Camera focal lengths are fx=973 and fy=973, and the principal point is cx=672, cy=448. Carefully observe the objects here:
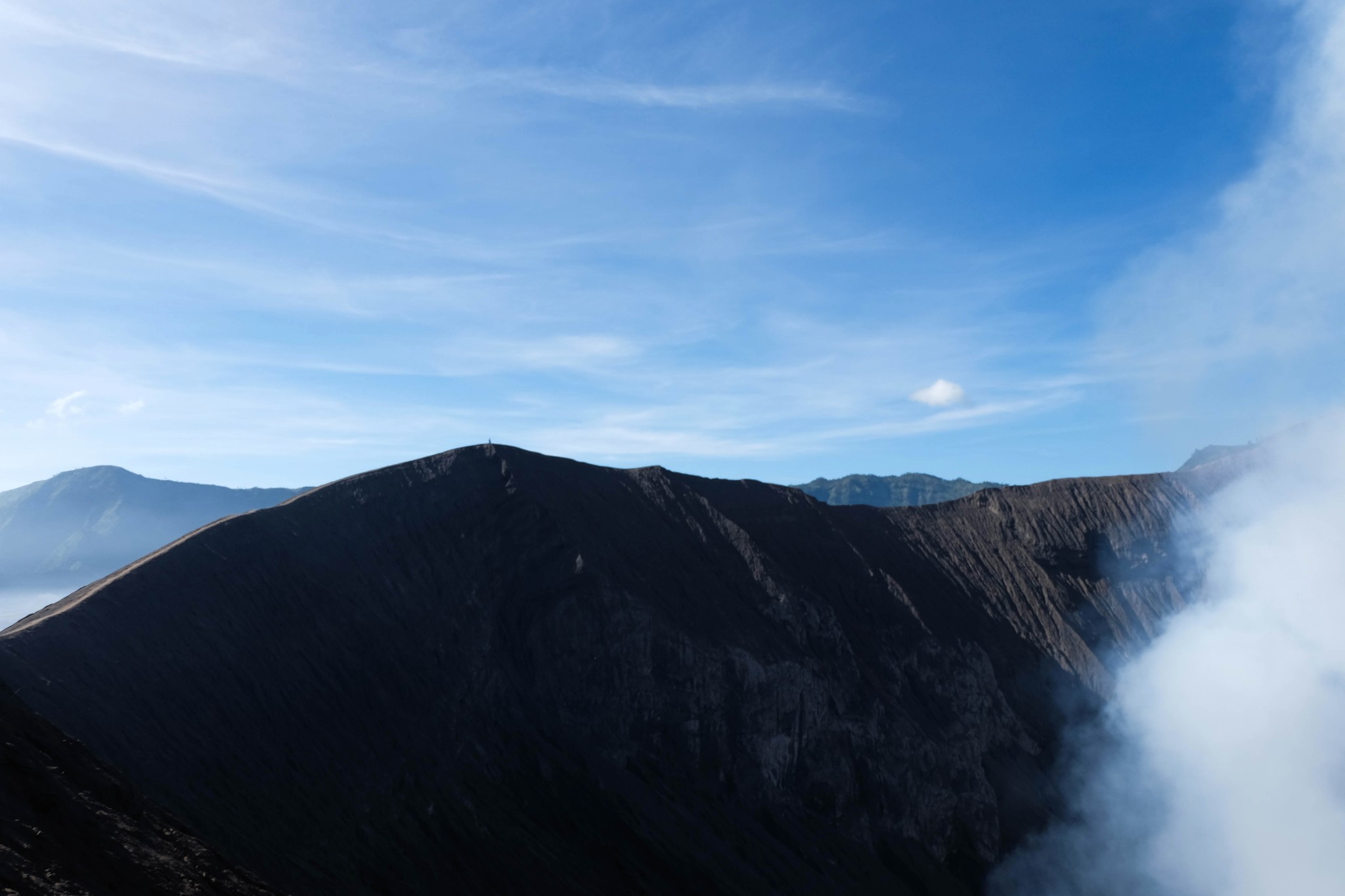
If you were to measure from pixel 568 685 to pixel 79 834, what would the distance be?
95.1 ft

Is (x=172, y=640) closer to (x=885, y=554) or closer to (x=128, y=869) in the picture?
(x=128, y=869)

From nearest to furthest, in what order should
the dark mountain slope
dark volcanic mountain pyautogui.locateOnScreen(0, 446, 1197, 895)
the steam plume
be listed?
the dark mountain slope → dark volcanic mountain pyautogui.locateOnScreen(0, 446, 1197, 895) → the steam plume

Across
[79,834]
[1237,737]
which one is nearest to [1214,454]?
[1237,737]

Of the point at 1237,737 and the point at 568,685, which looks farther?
the point at 1237,737

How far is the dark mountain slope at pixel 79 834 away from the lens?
51.5ft

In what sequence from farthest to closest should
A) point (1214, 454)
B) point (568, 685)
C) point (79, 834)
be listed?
point (1214, 454) → point (568, 685) → point (79, 834)

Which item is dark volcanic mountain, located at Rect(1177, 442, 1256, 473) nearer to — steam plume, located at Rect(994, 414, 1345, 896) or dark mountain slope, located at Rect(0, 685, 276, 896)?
steam plume, located at Rect(994, 414, 1345, 896)

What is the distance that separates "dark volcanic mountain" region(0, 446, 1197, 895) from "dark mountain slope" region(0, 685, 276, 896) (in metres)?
7.57

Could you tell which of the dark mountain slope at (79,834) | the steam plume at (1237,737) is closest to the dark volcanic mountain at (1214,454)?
the steam plume at (1237,737)

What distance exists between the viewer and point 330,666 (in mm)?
38469

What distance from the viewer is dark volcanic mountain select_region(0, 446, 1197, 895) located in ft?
105

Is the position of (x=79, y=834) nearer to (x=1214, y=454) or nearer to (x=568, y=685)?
(x=568, y=685)

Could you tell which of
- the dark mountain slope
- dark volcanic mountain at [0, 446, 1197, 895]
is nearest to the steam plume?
dark volcanic mountain at [0, 446, 1197, 895]

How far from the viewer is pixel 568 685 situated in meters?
45.6
